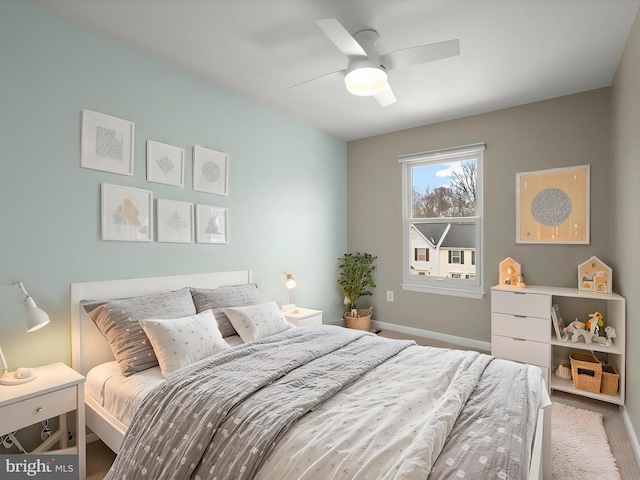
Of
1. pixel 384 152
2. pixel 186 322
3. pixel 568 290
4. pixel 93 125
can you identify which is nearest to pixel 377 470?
pixel 186 322

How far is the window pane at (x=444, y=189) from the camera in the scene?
3.88 metres

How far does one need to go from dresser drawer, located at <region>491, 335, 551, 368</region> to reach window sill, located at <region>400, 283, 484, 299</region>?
62 cm

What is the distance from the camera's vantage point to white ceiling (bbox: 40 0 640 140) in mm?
2039

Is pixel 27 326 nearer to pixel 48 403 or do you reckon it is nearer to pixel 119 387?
pixel 48 403

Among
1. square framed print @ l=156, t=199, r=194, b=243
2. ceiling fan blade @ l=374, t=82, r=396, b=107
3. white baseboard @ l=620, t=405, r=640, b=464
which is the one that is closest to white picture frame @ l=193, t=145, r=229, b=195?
square framed print @ l=156, t=199, r=194, b=243

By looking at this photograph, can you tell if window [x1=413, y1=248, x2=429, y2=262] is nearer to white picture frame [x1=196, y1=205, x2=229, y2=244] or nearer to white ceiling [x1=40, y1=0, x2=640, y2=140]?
white ceiling [x1=40, y1=0, x2=640, y2=140]

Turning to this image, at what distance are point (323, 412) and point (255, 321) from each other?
3.92 feet

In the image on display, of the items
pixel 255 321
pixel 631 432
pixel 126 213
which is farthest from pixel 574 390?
pixel 126 213

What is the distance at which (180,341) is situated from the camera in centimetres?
202

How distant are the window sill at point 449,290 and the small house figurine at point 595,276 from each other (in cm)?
95

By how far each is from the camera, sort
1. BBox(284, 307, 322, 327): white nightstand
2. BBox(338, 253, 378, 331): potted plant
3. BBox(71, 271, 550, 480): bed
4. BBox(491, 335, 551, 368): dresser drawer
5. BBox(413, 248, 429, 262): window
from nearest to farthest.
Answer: BBox(71, 271, 550, 480): bed → BBox(491, 335, 551, 368): dresser drawer → BBox(284, 307, 322, 327): white nightstand → BBox(413, 248, 429, 262): window → BBox(338, 253, 378, 331): potted plant

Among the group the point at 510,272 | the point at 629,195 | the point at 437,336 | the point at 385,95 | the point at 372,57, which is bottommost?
the point at 437,336

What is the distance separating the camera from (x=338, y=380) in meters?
1.68

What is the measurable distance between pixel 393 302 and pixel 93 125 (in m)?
3.61
